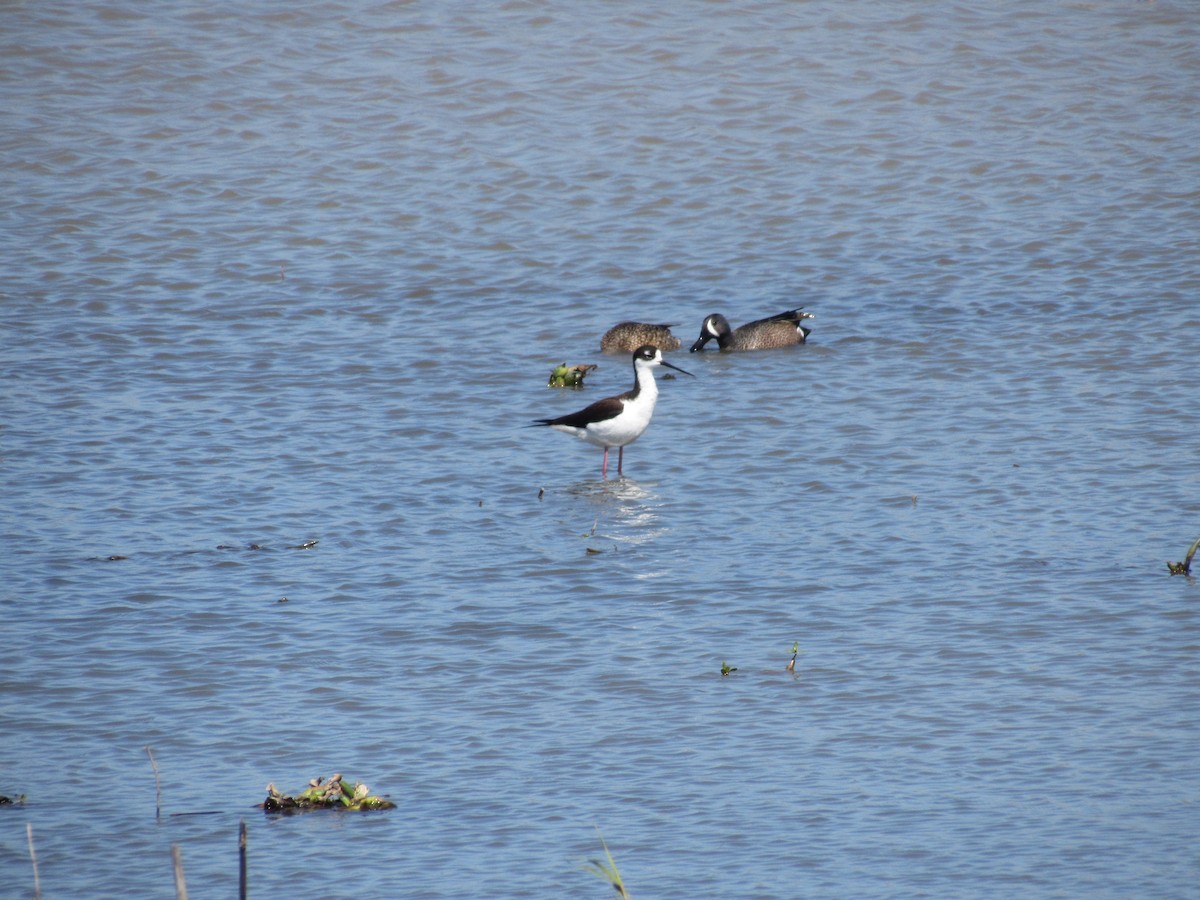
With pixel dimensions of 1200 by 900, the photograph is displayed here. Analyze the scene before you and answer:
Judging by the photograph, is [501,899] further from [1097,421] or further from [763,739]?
[1097,421]

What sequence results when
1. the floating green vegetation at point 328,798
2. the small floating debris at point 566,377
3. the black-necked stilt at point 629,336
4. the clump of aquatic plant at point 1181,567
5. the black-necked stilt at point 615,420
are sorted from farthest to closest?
the black-necked stilt at point 629,336
the small floating debris at point 566,377
the black-necked stilt at point 615,420
the clump of aquatic plant at point 1181,567
the floating green vegetation at point 328,798

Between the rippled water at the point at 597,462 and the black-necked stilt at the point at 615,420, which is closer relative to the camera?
the rippled water at the point at 597,462

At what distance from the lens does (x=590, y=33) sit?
26438mm

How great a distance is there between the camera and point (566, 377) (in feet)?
45.0

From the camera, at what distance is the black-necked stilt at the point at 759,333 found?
50.2 feet

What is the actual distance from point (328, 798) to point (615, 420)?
6069 millimetres

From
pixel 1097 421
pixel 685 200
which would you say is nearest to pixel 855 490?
pixel 1097 421

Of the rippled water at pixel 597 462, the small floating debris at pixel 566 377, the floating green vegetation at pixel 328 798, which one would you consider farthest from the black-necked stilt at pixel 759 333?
the floating green vegetation at pixel 328 798

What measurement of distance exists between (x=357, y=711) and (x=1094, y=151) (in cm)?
1728

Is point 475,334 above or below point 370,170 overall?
below

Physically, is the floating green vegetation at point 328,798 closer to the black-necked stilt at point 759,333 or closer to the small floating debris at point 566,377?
the small floating debris at point 566,377

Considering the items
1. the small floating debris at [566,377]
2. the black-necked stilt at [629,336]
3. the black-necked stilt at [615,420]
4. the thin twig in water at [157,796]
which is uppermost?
the black-necked stilt at [629,336]

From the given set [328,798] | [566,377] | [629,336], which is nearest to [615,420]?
[566,377]

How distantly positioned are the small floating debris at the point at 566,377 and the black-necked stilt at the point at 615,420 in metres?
1.02
